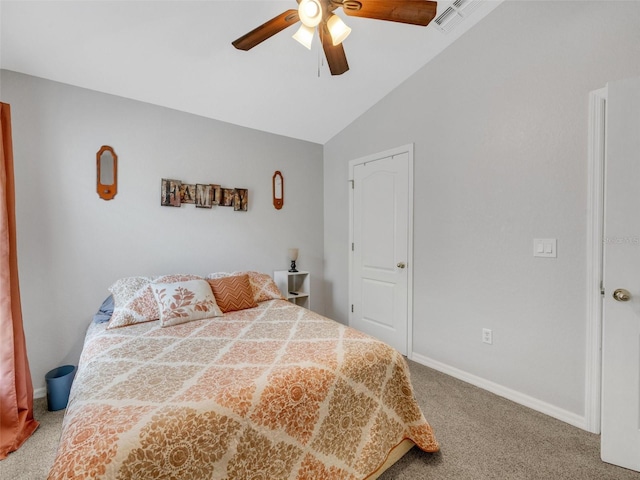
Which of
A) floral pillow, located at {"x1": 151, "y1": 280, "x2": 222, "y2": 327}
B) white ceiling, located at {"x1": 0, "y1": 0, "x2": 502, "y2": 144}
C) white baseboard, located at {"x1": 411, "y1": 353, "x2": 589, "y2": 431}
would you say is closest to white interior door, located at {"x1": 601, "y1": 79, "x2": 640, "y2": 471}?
white baseboard, located at {"x1": 411, "y1": 353, "x2": 589, "y2": 431}

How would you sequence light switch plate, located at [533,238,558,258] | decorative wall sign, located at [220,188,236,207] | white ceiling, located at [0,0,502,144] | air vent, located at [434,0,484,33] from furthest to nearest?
decorative wall sign, located at [220,188,236,207], air vent, located at [434,0,484,33], light switch plate, located at [533,238,558,258], white ceiling, located at [0,0,502,144]

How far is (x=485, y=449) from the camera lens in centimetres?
163

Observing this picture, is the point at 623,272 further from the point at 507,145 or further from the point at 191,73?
the point at 191,73

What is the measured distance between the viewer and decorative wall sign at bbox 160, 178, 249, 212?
Result: 2643 millimetres

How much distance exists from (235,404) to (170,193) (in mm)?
2176

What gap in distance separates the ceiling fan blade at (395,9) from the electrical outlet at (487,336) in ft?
7.11

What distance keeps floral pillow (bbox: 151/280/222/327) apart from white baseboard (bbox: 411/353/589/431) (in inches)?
77.9

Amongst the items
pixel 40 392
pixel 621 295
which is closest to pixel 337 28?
pixel 621 295

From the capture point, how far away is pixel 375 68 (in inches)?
103

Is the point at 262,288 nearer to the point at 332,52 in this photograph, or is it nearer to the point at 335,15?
the point at 332,52

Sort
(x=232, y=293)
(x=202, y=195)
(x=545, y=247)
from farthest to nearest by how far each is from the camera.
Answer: (x=202, y=195)
(x=232, y=293)
(x=545, y=247)

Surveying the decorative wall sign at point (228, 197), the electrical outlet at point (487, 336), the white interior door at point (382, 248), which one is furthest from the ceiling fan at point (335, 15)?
the electrical outlet at point (487, 336)

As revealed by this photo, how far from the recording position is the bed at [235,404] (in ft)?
3.08

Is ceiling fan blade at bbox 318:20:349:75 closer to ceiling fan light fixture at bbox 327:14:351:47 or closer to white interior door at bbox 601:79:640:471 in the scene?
ceiling fan light fixture at bbox 327:14:351:47
